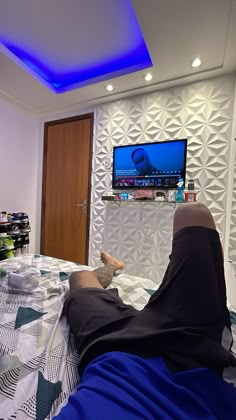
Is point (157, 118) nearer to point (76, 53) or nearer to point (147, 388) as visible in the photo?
point (76, 53)

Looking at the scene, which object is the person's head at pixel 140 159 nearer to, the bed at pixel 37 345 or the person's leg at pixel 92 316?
the bed at pixel 37 345

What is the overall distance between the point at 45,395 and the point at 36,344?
18cm

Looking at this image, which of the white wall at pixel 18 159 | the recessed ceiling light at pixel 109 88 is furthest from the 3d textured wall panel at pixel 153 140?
the white wall at pixel 18 159

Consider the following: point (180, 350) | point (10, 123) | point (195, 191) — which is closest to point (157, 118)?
point (195, 191)

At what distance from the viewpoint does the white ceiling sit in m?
1.18

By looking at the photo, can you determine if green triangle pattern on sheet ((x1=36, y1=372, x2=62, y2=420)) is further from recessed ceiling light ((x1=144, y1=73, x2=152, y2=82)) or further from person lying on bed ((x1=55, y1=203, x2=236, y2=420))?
recessed ceiling light ((x1=144, y1=73, x2=152, y2=82))

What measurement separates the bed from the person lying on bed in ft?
0.19

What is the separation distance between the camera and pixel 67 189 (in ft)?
8.35

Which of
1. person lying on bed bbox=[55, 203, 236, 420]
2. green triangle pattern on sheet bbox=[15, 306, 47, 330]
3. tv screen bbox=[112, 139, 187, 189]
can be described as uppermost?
tv screen bbox=[112, 139, 187, 189]

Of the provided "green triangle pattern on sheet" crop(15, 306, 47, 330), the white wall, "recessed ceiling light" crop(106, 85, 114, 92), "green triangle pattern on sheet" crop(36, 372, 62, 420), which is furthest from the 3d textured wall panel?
"green triangle pattern on sheet" crop(36, 372, 62, 420)

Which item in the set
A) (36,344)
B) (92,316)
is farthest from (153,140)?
(36,344)

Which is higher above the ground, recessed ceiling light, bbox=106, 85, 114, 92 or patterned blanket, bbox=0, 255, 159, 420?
recessed ceiling light, bbox=106, 85, 114, 92

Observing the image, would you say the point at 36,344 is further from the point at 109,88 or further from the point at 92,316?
the point at 109,88

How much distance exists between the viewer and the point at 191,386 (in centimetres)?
43
